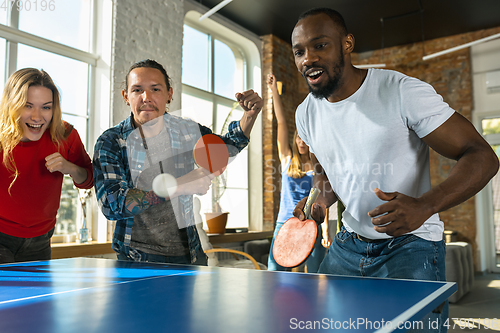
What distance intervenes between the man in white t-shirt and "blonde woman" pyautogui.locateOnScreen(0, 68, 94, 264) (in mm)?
1231

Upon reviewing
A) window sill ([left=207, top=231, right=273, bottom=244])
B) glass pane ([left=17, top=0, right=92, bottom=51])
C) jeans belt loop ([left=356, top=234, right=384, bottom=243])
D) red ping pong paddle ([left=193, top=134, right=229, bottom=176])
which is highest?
glass pane ([left=17, top=0, right=92, bottom=51])

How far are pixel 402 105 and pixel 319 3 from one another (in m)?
5.10

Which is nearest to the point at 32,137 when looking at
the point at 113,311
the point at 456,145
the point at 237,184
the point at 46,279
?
the point at 46,279

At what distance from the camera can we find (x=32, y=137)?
6.73 ft

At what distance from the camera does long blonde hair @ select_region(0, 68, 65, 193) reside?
1.95m

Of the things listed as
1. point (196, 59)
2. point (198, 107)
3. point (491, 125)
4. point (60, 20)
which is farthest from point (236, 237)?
point (491, 125)

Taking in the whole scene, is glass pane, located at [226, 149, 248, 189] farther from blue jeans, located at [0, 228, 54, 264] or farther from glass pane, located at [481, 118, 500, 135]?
blue jeans, located at [0, 228, 54, 264]

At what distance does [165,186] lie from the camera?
1826 mm

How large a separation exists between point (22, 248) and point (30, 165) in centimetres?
40

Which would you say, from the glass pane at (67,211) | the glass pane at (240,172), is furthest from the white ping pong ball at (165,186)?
the glass pane at (240,172)

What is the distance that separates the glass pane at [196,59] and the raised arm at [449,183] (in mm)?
4874

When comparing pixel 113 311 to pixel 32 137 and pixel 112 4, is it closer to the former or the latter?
pixel 32 137

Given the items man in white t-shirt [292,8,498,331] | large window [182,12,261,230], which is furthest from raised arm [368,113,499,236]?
large window [182,12,261,230]

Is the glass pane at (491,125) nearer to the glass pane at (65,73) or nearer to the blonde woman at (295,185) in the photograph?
the blonde woman at (295,185)
